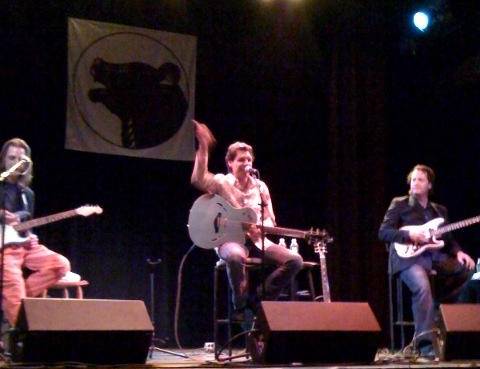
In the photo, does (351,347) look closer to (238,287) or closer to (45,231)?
(238,287)

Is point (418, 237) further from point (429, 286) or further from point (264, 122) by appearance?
point (264, 122)

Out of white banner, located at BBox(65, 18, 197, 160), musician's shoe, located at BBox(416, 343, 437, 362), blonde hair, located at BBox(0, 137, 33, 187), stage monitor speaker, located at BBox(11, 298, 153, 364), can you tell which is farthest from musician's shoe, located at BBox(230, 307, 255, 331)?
white banner, located at BBox(65, 18, 197, 160)

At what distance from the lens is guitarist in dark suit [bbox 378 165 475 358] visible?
6277 millimetres

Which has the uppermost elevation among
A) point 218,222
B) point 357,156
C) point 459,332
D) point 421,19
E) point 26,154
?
point 421,19

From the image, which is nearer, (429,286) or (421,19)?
(429,286)

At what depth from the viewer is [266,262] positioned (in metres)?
5.97

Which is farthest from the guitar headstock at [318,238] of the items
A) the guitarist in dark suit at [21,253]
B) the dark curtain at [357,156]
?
the dark curtain at [357,156]

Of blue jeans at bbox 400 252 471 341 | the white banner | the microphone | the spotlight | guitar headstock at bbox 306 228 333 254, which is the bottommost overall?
blue jeans at bbox 400 252 471 341

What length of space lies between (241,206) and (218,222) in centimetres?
31

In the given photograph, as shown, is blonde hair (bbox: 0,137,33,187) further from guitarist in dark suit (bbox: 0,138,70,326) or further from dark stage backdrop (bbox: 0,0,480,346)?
dark stage backdrop (bbox: 0,0,480,346)

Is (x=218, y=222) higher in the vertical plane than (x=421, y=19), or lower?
lower

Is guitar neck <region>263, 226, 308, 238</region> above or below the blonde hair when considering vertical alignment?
below

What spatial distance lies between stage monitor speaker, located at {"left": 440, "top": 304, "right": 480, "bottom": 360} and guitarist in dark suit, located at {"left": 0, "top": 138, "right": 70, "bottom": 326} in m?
2.76

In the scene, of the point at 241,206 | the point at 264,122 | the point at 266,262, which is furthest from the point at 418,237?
the point at 264,122
